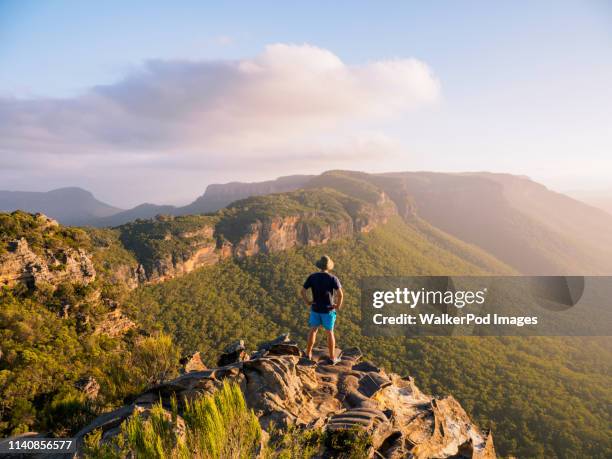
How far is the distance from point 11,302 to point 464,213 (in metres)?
200

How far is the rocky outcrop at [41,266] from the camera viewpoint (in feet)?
88.5

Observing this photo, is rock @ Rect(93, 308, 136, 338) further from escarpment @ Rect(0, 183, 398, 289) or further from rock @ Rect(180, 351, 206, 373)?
rock @ Rect(180, 351, 206, 373)

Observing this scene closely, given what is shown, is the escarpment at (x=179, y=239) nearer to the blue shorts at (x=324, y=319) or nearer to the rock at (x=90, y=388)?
the rock at (x=90, y=388)

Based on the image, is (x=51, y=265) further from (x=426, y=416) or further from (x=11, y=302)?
(x=426, y=416)

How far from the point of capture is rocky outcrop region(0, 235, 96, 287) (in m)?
27.0

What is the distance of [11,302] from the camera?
25750mm

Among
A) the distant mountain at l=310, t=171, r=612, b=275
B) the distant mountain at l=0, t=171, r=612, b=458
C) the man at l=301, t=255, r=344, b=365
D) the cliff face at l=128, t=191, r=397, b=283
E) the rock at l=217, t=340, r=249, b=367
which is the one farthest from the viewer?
the distant mountain at l=310, t=171, r=612, b=275

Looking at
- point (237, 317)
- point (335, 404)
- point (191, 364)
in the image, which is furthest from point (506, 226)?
point (191, 364)

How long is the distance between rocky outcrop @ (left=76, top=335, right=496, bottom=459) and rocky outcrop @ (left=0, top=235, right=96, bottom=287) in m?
26.2

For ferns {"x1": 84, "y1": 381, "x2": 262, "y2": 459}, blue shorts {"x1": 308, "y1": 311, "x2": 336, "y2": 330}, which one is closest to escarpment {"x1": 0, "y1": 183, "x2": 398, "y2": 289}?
blue shorts {"x1": 308, "y1": 311, "x2": 336, "y2": 330}

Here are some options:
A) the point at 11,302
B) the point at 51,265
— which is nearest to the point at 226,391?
the point at 11,302

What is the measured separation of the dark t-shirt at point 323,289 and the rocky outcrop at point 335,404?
7.62 feet

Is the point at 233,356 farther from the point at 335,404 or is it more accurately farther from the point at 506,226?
the point at 506,226

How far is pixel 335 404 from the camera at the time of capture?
10.3m
